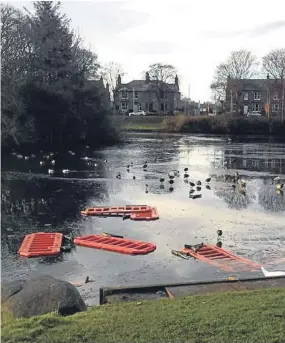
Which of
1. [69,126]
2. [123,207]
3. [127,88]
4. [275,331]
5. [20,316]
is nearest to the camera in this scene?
[275,331]

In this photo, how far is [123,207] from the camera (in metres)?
20.4

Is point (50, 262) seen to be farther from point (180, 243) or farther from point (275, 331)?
point (275, 331)

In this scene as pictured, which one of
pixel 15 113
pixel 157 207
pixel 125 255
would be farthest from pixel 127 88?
pixel 125 255

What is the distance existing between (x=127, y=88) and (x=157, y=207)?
89964 millimetres

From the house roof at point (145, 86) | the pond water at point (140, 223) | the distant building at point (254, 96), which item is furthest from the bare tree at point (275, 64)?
the pond water at point (140, 223)

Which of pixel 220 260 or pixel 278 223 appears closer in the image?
pixel 220 260

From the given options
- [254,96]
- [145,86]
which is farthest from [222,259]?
[145,86]

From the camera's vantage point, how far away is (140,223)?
18.0m

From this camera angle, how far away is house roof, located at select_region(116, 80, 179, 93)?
105812mm

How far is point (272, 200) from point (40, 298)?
16269mm

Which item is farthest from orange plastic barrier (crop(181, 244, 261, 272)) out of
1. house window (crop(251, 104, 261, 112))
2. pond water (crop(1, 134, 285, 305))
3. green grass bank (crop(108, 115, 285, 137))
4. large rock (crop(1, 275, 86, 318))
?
house window (crop(251, 104, 261, 112))

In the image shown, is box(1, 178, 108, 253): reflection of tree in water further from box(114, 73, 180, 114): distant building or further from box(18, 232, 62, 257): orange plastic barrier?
box(114, 73, 180, 114): distant building

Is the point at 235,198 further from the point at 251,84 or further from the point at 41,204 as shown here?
the point at 251,84

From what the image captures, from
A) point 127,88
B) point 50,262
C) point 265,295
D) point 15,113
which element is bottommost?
point 50,262
